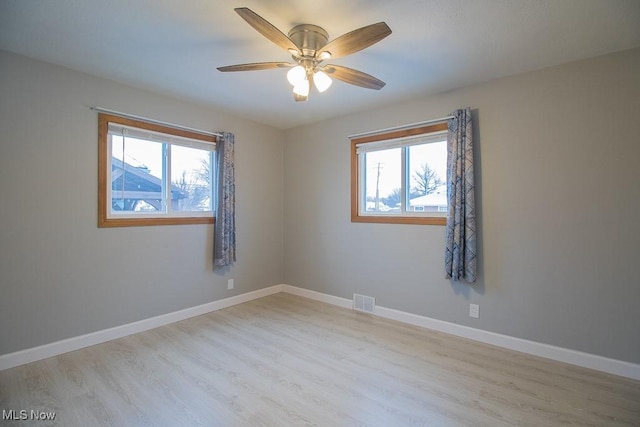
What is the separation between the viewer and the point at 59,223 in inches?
103

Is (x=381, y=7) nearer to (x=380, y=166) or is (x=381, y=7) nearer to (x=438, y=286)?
(x=380, y=166)

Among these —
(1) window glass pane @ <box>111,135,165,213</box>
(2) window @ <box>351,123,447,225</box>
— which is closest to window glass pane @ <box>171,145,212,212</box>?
(1) window glass pane @ <box>111,135,165,213</box>

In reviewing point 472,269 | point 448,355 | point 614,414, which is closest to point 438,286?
point 472,269

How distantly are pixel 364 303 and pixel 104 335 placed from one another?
2679 mm

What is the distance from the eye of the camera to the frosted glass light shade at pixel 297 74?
2018 mm

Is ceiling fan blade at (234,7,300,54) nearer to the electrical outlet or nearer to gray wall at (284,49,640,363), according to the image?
gray wall at (284,49,640,363)

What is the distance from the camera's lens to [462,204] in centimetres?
289

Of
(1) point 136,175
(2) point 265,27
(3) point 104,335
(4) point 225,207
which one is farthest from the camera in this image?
(4) point 225,207

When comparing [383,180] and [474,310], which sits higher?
[383,180]

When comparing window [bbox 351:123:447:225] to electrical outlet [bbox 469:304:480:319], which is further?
window [bbox 351:123:447:225]

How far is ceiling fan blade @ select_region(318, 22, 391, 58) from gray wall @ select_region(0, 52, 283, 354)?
87.5 inches

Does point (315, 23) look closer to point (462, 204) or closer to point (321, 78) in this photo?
point (321, 78)

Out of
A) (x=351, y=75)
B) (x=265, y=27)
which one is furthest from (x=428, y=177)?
(x=265, y=27)

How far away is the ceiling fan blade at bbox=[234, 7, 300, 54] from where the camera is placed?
1.52 m
